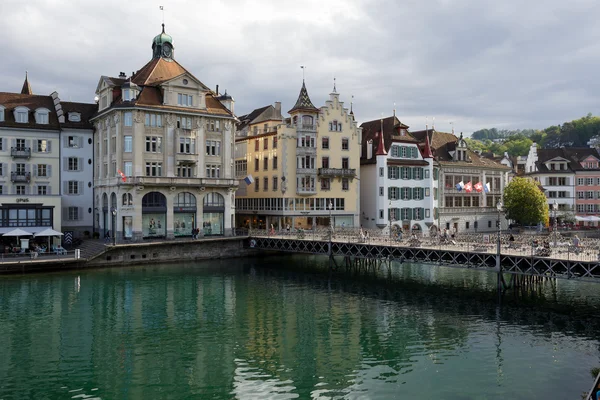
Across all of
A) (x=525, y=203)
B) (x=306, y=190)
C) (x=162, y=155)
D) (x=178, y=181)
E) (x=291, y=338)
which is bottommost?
(x=291, y=338)

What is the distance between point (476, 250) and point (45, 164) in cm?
5618

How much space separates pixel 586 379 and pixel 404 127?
2498 inches

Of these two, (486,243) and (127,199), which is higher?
(127,199)

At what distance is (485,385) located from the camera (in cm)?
2627

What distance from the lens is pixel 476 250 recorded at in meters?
47.2

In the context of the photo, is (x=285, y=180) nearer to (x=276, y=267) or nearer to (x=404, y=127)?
(x=276, y=267)

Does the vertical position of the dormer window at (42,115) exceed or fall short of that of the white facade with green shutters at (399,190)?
it exceeds it

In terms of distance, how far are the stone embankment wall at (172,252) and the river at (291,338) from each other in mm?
7263

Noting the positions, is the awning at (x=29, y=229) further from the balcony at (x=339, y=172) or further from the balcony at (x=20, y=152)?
the balcony at (x=339, y=172)

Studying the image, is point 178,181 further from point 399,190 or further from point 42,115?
point 399,190

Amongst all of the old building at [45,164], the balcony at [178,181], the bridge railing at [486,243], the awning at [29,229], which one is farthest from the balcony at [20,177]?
the bridge railing at [486,243]

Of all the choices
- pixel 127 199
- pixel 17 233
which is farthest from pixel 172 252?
pixel 17 233

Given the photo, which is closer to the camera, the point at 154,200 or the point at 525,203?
the point at 154,200

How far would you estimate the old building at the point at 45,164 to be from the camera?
67375 mm
